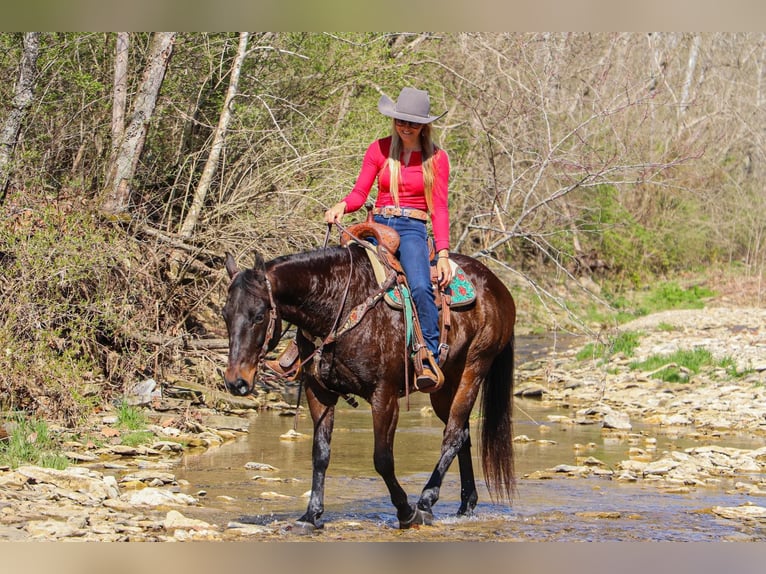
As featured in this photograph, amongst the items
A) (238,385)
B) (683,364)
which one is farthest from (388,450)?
(683,364)

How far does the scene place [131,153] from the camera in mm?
12297

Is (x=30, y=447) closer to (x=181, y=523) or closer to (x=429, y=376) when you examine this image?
(x=181, y=523)

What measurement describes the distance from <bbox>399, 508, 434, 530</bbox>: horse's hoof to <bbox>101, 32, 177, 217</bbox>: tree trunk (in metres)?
6.54

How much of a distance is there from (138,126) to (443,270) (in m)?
6.57

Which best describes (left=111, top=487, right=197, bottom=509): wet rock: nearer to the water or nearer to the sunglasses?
the water

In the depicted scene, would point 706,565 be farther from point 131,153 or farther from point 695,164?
point 695,164

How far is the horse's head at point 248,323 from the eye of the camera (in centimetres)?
604

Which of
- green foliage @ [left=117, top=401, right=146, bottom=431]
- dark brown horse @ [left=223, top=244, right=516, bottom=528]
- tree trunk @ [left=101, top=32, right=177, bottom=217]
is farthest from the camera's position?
tree trunk @ [left=101, top=32, right=177, bottom=217]

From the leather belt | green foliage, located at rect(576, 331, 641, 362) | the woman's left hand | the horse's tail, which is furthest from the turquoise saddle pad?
green foliage, located at rect(576, 331, 641, 362)

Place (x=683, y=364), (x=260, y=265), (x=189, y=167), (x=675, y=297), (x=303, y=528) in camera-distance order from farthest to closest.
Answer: (x=675, y=297) < (x=683, y=364) < (x=189, y=167) < (x=303, y=528) < (x=260, y=265)

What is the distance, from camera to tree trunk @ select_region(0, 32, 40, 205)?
10625 mm

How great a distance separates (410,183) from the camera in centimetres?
702
